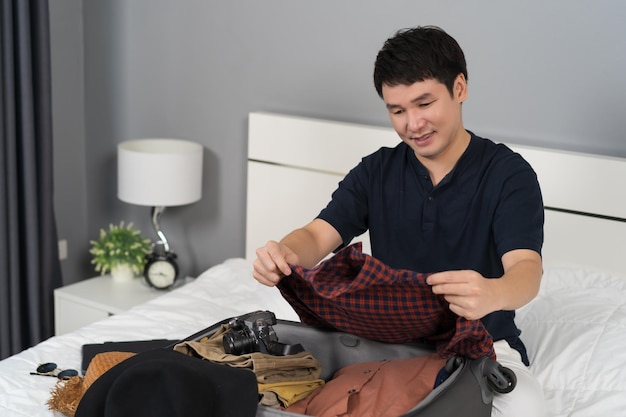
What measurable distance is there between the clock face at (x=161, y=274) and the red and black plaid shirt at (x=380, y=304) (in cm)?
155

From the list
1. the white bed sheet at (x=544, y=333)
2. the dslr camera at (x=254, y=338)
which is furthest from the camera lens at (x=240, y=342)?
the white bed sheet at (x=544, y=333)

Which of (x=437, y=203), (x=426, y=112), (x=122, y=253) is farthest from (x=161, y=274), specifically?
(x=426, y=112)

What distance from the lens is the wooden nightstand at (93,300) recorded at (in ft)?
9.43

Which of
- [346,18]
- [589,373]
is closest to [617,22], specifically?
[346,18]

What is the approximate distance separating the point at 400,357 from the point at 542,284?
91 cm

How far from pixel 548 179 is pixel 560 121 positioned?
197 millimetres

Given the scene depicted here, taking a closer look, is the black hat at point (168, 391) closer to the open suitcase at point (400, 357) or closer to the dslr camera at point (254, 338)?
the open suitcase at point (400, 357)

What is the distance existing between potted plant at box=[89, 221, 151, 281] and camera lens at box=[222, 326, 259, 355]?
1.66m

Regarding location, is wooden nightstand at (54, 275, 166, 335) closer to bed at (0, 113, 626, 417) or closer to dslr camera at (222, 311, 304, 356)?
bed at (0, 113, 626, 417)

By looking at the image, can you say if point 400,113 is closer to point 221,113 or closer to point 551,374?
point 551,374

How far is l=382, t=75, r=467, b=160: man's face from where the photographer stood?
1571mm

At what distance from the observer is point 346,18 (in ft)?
8.84

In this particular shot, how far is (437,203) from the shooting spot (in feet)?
5.61

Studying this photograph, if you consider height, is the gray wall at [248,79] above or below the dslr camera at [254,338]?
above
